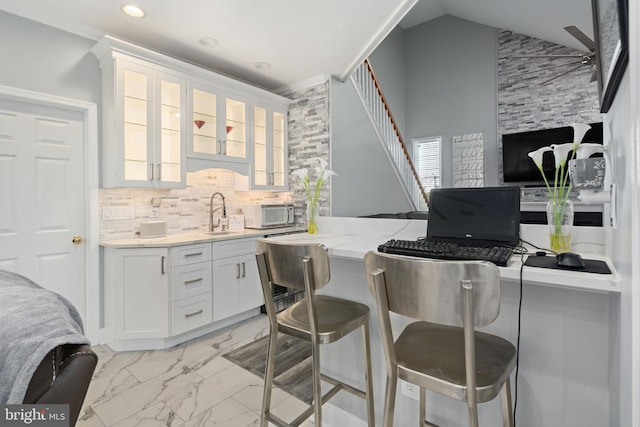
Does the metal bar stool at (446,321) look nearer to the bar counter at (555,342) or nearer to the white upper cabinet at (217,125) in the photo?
the bar counter at (555,342)

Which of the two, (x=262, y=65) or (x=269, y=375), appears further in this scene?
(x=262, y=65)

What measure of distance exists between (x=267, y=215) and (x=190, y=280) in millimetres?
1140

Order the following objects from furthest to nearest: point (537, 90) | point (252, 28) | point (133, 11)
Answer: point (537, 90) → point (252, 28) → point (133, 11)

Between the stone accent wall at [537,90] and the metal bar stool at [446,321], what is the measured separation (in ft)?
17.5

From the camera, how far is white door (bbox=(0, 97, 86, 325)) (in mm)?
2381

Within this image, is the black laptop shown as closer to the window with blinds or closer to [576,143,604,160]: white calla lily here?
[576,143,604,160]: white calla lily

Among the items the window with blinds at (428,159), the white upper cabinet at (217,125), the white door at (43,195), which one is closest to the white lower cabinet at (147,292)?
the white door at (43,195)

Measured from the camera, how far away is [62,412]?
59 centimetres

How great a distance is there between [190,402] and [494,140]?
5973mm

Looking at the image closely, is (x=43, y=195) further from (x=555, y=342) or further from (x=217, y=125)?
(x=555, y=342)

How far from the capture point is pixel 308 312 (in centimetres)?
126

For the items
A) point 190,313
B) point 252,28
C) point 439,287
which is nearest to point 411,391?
point 439,287

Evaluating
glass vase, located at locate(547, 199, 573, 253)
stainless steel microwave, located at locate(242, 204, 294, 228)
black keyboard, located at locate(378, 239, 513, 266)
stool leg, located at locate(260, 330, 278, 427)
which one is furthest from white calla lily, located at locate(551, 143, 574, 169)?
stainless steel microwave, located at locate(242, 204, 294, 228)

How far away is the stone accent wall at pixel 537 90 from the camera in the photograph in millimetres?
4861
